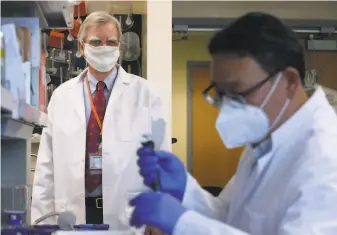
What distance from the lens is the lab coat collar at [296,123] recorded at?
1.32 meters

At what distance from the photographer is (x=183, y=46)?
5.53m

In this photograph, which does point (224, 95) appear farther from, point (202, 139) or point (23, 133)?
point (202, 139)

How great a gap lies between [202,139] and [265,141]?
4.16 meters

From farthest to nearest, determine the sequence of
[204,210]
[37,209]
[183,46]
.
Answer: [183,46] < [37,209] < [204,210]

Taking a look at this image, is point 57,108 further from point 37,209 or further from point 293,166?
point 293,166

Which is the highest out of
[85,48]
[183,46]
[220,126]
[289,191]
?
[183,46]

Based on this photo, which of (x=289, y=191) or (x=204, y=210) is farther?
(x=204, y=210)

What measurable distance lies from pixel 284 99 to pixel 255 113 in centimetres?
8

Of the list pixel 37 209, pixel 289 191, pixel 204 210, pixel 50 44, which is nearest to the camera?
pixel 289 191

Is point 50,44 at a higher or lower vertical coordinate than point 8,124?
higher

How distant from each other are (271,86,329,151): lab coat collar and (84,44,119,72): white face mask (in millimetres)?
1288


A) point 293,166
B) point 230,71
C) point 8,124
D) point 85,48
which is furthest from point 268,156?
point 85,48

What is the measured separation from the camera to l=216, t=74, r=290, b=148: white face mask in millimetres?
1339

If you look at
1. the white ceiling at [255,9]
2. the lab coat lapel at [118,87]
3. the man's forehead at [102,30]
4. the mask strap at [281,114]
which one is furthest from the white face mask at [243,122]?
the white ceiling at [255,9]
